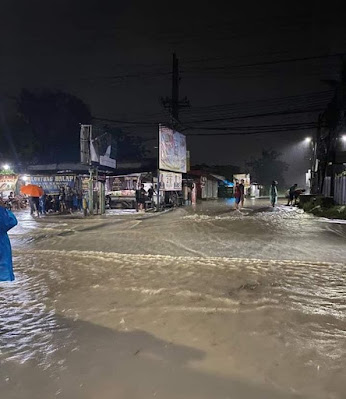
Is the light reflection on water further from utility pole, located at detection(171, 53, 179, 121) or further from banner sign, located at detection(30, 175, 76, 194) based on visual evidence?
utility pole, located at detection(171, 53, 179, 121)

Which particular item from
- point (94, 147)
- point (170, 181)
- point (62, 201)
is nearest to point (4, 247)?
point (94, 147)

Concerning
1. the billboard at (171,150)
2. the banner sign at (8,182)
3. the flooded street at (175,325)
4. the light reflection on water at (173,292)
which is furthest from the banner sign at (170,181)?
the light reflection on water at (173,292)

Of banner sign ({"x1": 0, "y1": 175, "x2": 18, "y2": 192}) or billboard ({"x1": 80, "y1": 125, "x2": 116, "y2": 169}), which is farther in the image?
banner sign ({"x1": 0, "y1": 175, "x2": 18, "y2": 192})

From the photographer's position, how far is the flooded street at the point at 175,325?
10.1 ft

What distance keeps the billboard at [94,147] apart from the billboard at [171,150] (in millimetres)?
3489

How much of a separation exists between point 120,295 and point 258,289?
2.20m

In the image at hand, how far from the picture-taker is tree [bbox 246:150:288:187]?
7262cm

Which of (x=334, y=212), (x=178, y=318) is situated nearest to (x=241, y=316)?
(x=178, y=318)

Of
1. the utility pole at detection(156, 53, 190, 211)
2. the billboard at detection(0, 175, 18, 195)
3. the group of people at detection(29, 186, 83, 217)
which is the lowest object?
the group of people at detection(29, 186, 83, 217)

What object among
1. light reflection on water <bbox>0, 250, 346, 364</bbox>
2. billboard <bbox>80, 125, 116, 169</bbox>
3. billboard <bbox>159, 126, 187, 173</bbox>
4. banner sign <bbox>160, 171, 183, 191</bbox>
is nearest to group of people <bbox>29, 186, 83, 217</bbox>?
billboard <bbox>80, 125, 116, 169</bbox>

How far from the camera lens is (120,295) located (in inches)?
214

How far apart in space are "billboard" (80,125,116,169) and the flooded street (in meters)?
9.64

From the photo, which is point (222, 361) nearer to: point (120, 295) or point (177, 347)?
point (177, 347)

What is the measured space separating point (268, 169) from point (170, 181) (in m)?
52.6
